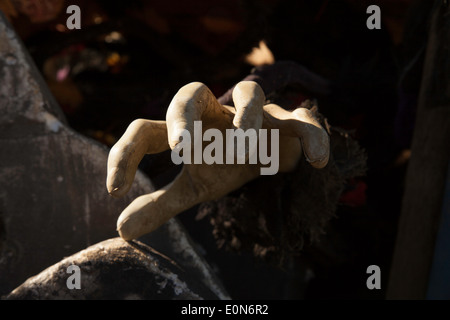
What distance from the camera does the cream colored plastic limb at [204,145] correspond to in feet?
1.37

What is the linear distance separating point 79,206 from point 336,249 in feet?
1.21

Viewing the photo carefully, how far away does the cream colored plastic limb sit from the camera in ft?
1.37

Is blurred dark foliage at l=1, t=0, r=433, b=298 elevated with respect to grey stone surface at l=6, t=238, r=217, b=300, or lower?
elevated

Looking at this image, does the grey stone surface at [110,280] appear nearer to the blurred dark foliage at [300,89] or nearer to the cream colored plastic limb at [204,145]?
the cream colored plastic limb at [204,145]

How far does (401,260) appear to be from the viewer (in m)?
0.71

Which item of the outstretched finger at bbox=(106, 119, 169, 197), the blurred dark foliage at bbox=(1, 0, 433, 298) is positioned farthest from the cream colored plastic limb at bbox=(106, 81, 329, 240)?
the blurred dark foliage at bbox=(1, 0, 433, 298)

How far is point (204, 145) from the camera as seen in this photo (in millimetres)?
512

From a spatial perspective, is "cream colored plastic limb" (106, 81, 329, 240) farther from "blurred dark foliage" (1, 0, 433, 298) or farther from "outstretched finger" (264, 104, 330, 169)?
"blurred dark foliage" (1, 0, 433, 298)

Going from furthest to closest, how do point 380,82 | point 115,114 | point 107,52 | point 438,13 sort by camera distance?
1. point 107,52
2. point 115,114
3. point 380,82
4. point 438,13

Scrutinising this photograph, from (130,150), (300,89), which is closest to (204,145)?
(130,150)

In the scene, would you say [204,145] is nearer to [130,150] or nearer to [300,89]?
[130,150]

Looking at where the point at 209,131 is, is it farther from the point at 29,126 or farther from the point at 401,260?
the point at 401,260
